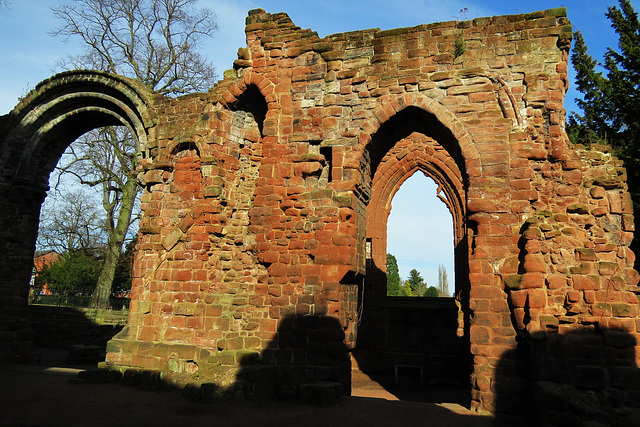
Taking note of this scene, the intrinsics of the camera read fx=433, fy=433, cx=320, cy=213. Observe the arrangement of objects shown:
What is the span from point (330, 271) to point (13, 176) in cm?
831

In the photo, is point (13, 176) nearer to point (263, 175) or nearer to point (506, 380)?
point (263, 175)

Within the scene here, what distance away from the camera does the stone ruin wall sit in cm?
574

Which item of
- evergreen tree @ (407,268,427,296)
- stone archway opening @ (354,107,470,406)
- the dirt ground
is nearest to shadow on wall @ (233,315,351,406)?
the dirt ground

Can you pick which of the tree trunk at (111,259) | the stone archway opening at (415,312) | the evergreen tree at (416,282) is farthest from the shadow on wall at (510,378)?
the evergreen tree at (416,282)

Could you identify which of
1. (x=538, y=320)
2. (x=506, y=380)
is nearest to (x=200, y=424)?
(x=506, y=380)

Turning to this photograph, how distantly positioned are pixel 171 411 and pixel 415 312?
8.27 meters

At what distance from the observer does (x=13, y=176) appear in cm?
1016

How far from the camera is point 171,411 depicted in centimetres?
574

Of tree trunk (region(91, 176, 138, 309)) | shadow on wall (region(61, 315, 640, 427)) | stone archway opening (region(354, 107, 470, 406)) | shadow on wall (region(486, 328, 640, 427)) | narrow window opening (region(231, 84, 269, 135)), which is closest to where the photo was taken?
shadow on wall (region(486, 328, 640, 427))

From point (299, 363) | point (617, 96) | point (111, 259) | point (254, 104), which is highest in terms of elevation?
point (617, 96)

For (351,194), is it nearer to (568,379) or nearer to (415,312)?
(568,379)

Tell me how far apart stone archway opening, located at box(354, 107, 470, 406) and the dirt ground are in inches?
201

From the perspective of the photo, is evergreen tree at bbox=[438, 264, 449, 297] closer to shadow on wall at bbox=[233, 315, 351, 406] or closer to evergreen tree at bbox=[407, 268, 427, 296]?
evergreen tree at bbox=[407, 268, 427, 296]

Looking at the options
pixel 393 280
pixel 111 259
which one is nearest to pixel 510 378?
pixel 111 259
